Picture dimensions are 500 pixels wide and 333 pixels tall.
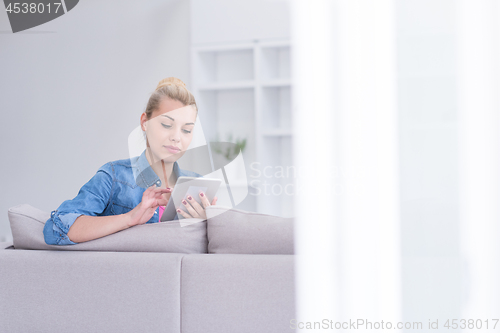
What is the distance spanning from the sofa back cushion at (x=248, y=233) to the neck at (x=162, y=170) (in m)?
0.43

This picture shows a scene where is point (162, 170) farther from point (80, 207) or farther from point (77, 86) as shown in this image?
point (77, 86)

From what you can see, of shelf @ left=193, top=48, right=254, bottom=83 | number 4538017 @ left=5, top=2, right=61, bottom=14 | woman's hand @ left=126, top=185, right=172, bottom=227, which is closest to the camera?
woman's hand @ left=126, top=185, right=172, bottom=227

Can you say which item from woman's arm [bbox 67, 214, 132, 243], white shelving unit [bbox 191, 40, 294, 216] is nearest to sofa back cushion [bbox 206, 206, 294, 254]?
woman's arm [bbox 67, 214, 132, 243]

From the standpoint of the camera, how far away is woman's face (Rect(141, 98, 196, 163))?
4.98ft

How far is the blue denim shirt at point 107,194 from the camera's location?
1.11 m

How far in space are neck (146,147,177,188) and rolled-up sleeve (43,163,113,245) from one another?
7.1 inches

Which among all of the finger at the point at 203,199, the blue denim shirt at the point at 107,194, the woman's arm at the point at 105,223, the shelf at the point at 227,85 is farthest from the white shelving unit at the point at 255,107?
the woman's arm at the point at 105,223

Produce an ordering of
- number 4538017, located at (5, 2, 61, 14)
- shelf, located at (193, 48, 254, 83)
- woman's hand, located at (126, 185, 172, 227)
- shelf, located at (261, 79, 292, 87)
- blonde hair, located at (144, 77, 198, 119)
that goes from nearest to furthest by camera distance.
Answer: woman's hand, located at (126, 185, 172, 227) < blonde hair, located at (144, 77, 198, 119) < shelf, located at (261, 79, 292, 87) < shelf, located at (193, 48, 254, 83) < number 4538017, located at (5, 2, 61, 14)

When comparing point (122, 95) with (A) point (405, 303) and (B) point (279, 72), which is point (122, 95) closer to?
(B) point (279, 72)

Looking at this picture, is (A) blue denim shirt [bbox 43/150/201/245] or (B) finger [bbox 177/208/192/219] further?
(B) finger [bbox 177/208/192/219]

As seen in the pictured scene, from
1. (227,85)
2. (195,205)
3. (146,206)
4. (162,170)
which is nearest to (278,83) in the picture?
(227,85)

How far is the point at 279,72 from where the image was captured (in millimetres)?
3035

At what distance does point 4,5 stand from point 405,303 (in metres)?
3.75

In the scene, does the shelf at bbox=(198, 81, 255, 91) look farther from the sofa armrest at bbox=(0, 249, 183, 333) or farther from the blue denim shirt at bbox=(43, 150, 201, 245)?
the sofa armrest at bbox=(0, 249, 183, 333)
